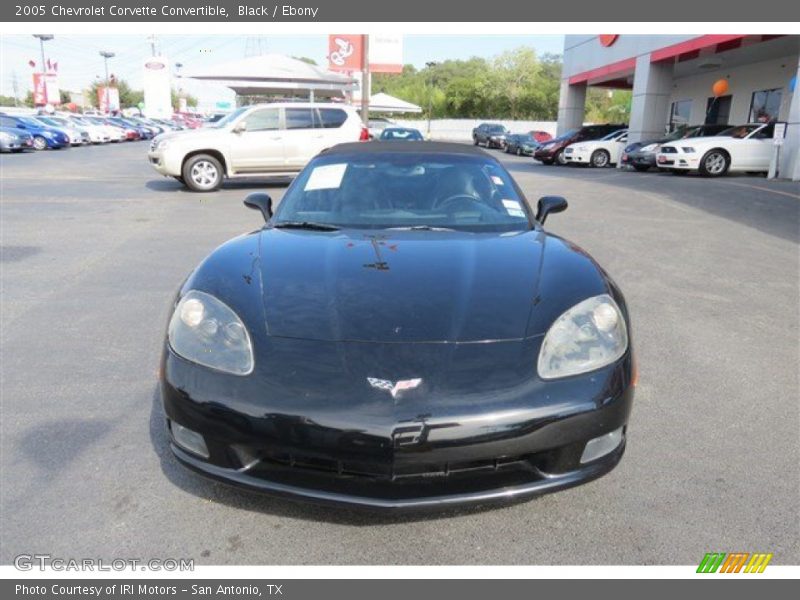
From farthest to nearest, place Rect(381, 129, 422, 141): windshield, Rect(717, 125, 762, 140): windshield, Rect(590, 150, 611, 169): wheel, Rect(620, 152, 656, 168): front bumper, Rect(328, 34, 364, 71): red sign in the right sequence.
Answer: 1. Rect(328, 34, 364, 71): red sign
2. Rect(590, 150, 611, 169): wheel
3. Rect(381, 129, 422, 141): windshield
4. Rect(620, 152, 656, 168): front bumper
5. Rect(717, 125, 762, 140): windshield

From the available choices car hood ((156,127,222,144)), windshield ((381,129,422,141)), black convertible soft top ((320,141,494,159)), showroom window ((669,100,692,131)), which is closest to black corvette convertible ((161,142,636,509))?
black convertible soft top ((320,141,494,159))

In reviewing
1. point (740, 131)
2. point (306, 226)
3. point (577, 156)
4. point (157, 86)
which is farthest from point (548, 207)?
point (157, 86)

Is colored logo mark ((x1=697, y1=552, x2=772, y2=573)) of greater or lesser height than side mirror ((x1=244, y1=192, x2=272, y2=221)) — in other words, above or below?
below

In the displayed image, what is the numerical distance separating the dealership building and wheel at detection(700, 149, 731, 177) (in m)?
1.23

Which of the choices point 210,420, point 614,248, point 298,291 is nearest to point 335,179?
point 298,291

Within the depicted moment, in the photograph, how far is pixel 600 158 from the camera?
20.9 metres

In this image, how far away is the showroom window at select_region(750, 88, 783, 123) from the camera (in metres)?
20.5

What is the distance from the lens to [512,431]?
1.95m

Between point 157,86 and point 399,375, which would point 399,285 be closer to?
point 399,375

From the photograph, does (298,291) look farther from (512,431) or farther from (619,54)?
(619,54)

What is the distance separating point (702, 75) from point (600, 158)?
28.6ft

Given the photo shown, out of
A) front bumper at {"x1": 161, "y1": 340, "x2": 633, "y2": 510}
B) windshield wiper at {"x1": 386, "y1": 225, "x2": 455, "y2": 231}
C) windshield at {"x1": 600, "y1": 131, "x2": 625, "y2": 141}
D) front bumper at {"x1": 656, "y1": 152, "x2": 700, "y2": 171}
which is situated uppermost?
windshield at {"x1": 600, "y1": 131, "x2": 625, "y2": 141}

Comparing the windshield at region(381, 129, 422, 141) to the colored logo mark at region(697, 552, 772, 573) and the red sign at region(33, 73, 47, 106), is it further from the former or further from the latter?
the red sign at region(33, 73, 47, 106)

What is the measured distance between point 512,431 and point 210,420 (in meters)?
1.03
